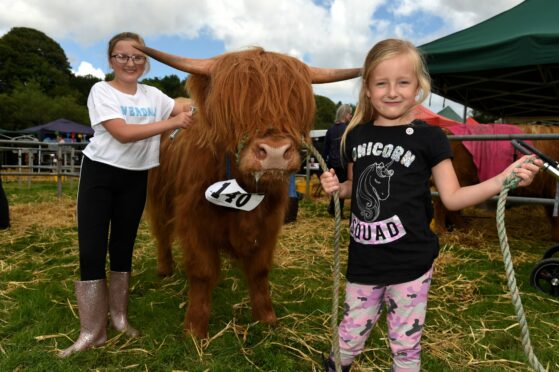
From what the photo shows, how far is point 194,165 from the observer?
2609mm

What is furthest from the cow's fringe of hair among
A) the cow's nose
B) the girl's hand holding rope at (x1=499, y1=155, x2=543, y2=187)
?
the girl's hand holding rope at (x1=499, y1=155, x2=543, y2=187)

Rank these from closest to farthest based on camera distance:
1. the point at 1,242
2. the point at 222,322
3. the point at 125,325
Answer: the point at 125,325
the point at 222,322
the point at 1,242

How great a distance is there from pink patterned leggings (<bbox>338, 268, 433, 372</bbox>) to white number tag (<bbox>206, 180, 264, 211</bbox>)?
2.47ft

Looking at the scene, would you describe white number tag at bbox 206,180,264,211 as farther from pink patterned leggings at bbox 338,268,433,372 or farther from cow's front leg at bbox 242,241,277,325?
pink patterned leggings at bbox 338,268,433,372

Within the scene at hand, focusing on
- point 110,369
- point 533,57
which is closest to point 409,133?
point 110,369

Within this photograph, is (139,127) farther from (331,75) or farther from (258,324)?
(258,324)

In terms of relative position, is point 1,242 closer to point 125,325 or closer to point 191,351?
point 125,325

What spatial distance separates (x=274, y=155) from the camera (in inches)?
72.9

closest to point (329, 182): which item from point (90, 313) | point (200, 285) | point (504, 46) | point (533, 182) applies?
point (200, 285)

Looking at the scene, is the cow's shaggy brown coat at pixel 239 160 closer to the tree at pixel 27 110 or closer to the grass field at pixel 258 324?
the grass field at pixel 258 324

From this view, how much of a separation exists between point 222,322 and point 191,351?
0.45 m

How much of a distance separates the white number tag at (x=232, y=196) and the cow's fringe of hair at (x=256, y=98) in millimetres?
207

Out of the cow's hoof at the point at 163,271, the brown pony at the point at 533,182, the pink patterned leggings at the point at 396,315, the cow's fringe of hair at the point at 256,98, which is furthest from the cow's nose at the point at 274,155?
the brown pony at the point at 533,182

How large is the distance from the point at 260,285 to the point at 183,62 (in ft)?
5.21
